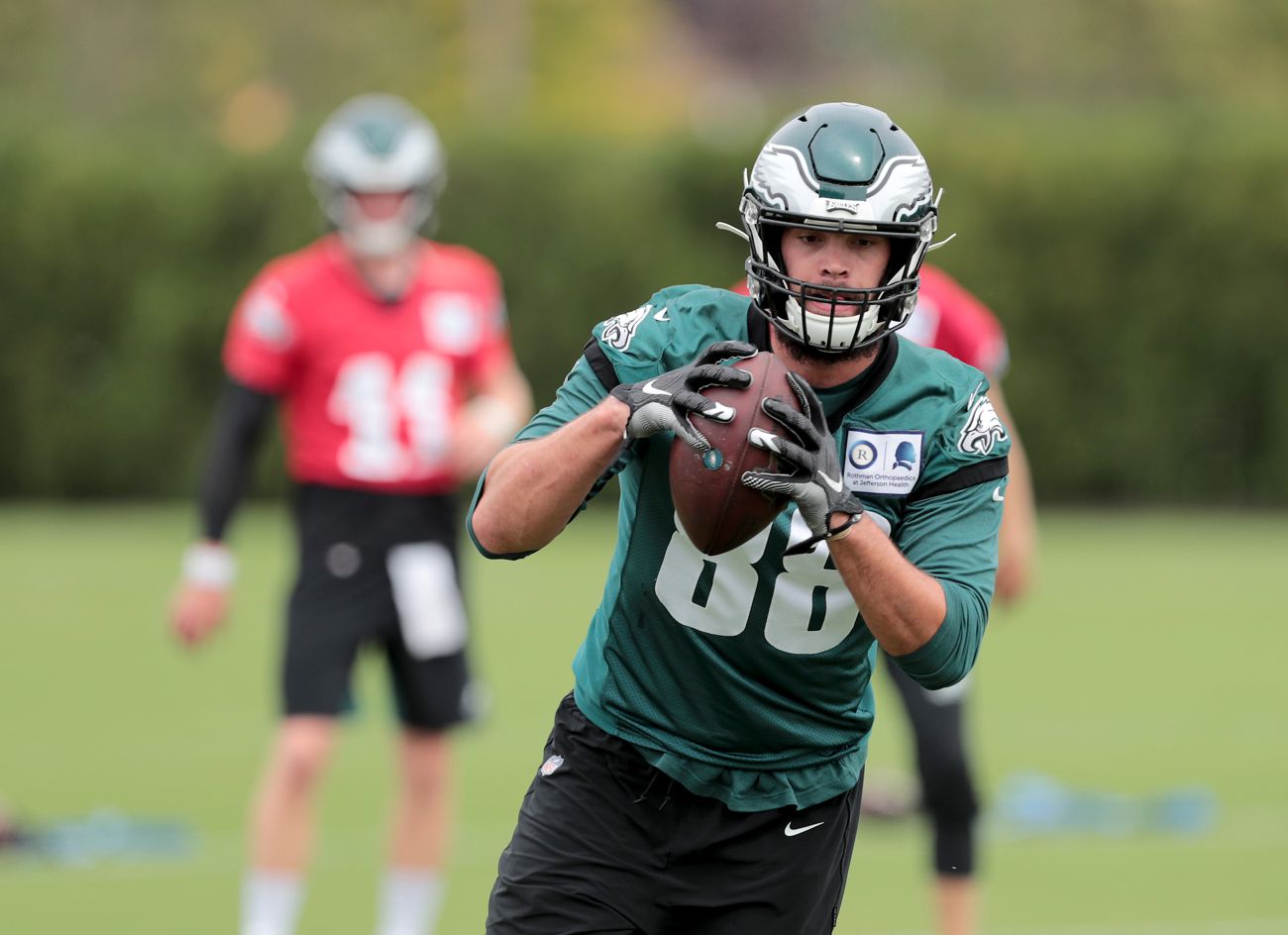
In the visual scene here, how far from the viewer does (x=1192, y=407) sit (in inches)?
762

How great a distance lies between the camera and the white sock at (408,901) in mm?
6281

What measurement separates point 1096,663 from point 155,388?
994 cm

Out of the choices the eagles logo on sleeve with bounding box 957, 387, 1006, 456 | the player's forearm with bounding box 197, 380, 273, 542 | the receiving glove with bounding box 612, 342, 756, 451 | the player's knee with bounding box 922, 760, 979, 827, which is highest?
the receiving glove with bounding box 612, 342, 756, 451

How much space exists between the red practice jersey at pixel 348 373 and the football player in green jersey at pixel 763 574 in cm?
294

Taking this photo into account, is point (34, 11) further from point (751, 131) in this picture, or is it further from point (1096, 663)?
point (1096, 663)

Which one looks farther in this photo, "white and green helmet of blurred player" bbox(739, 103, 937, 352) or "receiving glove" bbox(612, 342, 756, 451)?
"white and green helmet of blurred player" bbox(739, 103, 937, 352)

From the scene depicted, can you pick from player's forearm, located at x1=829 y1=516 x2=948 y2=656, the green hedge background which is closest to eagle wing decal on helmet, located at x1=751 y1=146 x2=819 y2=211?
player's forearm, located at x1=829 y1=516 x2=948 y2=656

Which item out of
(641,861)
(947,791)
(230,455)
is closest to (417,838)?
(230,455)

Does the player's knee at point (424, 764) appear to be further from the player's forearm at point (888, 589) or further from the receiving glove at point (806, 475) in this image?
the receiving glove at point (806, 475)

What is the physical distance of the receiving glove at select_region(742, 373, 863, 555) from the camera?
312 cm

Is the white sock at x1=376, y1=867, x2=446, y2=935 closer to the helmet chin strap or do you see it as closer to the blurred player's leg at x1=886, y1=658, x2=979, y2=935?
the blurred player's leg at x1=886, y1=658, x2=979, y2=935

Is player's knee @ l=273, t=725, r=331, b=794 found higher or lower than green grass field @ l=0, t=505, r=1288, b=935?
higher

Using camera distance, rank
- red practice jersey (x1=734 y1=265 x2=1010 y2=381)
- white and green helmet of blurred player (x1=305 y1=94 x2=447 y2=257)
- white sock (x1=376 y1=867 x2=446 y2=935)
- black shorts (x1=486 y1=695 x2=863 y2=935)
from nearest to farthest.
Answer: black shorts (x1=486 y1=695 x2=863 y2=935)
red practice jersey (x1=734 y1=265 x2=1010 y2=381)
white sock (x1=376 y1=867 x2=446 y2=935)
white and green helmet of blurred player (x1=305 y1=94 x2=447 y2=257)

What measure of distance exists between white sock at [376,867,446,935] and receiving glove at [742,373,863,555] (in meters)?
3.50
